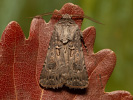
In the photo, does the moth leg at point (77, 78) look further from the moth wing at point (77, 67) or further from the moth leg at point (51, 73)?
the moth leg at point (51, 73)

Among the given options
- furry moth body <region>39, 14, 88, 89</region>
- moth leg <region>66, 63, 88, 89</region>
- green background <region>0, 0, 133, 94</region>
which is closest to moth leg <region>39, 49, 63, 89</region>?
furry moth body <region>39, 14, 88, 89</region>

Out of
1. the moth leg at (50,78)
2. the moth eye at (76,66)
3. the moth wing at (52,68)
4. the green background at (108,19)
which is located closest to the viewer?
the moth leg at (50,78)

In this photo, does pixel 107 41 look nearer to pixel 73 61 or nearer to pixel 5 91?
pixel 73 61

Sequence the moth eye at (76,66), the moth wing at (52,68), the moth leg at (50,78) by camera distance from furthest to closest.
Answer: the moth eye at (76,66) → the moth wing at (52,68) → the moth leg at (50,78)

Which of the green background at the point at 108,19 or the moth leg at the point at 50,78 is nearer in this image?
the moth leg at the point at 50,78

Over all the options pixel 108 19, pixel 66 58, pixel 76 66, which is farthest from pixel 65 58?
pixel 108 19

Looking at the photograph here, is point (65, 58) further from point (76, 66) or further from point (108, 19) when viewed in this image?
point (108, 19)

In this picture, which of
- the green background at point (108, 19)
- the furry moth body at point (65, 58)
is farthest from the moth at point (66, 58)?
the green background at point (108, 19)

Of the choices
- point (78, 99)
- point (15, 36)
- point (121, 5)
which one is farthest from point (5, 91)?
point (121, 5)
